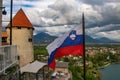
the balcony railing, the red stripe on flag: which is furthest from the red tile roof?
the red stripe on flag

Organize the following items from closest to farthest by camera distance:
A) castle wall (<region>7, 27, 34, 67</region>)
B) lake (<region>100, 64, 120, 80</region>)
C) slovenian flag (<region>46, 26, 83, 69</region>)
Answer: slovenian flag (<region>46, 26, 83, 69</region>)
castle wall (<region>7, 27, 34, 67</region>)
lake (<region>100, 64, 120, 80</region>)

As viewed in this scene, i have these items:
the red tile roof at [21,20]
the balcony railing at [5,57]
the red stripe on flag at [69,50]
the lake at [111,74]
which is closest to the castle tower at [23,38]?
the red tile roof at [21,20]

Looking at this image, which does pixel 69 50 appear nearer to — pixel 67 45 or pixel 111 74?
pixel 67 45

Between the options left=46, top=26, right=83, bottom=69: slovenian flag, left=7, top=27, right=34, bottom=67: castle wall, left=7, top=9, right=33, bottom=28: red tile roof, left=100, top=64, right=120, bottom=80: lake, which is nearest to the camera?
left=46, top=26, right=83, bottom=69: slovenian flag

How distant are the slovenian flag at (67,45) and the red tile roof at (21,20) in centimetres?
2026

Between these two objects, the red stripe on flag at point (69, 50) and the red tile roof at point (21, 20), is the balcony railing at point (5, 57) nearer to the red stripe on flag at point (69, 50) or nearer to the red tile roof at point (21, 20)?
the red stripe on flag at point (69, 50)

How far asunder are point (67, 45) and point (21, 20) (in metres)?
21.0

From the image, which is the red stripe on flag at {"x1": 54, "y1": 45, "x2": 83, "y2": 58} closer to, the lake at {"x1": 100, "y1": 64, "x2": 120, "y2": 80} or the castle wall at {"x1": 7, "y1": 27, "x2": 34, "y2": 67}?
the castle wall at {"x1": 7, "y1": 27, "x2": 34, "y2": 67}

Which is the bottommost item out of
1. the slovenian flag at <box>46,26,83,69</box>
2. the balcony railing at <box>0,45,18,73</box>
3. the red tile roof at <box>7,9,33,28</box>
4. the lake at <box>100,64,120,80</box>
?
the lake at <box>100,64,120,80</box>

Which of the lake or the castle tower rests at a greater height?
the castle tower

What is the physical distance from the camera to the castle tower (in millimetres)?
29297

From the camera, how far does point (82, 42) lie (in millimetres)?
9570

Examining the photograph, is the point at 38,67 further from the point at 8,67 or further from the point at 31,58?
the point at 8,67

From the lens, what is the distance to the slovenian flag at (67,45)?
9594 millimetres
